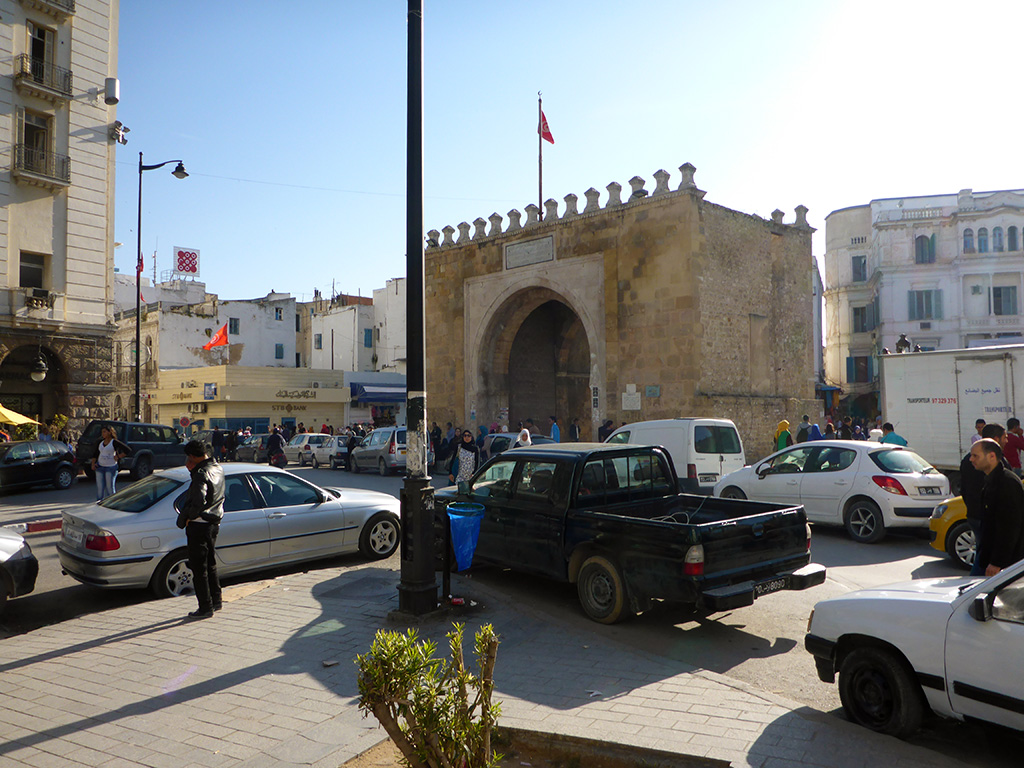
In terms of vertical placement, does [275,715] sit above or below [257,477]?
below

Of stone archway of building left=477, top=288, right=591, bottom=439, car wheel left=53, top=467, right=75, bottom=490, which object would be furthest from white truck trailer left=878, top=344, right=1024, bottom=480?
car wheel left=53, top=467, right=75, bottom=490

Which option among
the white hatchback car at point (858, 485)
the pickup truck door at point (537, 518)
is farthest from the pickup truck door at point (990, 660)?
the white hatchback car at point (858, 485)

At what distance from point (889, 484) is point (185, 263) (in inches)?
2227

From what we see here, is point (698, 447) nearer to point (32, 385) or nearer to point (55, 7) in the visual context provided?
point (32, 385)

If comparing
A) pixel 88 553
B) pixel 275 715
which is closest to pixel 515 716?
pixel 275 715

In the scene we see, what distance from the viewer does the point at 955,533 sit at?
8688 mm

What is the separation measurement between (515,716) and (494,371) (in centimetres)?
2373

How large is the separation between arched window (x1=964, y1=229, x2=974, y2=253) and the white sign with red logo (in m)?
52.1

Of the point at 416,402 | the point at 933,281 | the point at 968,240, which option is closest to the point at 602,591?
the point at 416,402

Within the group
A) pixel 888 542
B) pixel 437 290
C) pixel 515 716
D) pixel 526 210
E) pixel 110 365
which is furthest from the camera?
pixel 437 290

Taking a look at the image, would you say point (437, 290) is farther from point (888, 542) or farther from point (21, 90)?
point (888, 542)

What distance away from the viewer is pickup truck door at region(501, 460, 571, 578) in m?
7.00

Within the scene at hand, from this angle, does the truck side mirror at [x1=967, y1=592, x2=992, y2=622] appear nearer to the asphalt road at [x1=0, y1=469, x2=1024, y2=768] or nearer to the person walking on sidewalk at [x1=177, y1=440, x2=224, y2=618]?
the asphalt road at [x1=0, y1=469, x2=1024, y2=768]

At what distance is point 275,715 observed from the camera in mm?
4398
